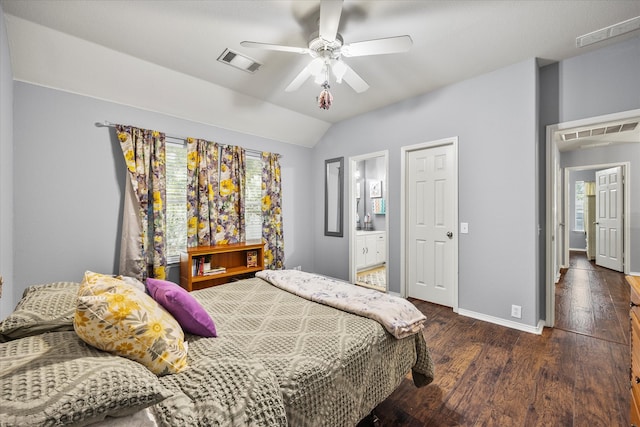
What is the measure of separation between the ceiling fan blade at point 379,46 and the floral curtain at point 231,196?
2388 millimetres

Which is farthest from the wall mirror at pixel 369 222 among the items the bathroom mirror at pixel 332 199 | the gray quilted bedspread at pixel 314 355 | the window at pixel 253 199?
the gray quilted bedspread at pixel 314 355

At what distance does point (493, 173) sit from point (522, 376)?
1.96 metres

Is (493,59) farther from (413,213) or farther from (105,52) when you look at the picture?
(105,52)

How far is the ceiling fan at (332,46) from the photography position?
1807 mm

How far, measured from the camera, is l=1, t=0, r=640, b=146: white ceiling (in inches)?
80.5

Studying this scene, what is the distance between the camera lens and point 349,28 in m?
2.28

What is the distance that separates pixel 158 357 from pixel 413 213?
3373mm

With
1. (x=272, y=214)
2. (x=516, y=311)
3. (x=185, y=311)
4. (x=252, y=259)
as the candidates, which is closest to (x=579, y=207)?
(x=516, y=311)

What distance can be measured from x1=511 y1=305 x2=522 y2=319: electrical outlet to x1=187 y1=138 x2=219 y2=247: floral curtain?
3646mm

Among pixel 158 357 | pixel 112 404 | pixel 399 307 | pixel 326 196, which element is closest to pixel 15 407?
pixel 112 404

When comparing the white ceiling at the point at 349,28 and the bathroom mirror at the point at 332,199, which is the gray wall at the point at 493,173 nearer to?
the white ceiling at the point at 349,28

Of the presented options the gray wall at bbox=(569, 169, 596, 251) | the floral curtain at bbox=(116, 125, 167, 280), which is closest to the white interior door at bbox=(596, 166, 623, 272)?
the gray wall at bbox=(569, 169, 596, 251)

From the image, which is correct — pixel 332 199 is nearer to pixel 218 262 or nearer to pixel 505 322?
pixel 218 262

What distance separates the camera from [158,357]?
1027mm
